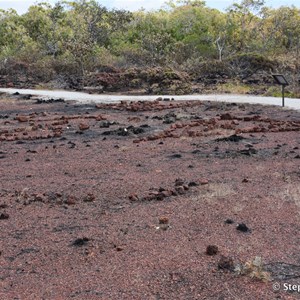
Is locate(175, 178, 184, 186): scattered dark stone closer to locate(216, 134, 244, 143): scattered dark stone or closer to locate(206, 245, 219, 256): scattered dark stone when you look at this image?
locate(206, 245, 219, 256): scattered dark stone

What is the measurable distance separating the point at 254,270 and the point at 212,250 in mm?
553

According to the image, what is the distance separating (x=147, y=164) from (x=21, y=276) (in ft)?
14.6

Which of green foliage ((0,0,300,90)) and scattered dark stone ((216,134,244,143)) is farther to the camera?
green foliage ((0,0,300,90))

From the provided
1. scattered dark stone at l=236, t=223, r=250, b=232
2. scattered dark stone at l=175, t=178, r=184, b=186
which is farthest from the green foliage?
scattered dark stone at l=236, t=223, r=250, b=232

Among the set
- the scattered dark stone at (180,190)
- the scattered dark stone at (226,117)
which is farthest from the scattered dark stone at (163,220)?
the scattered dark stone at (226,117)

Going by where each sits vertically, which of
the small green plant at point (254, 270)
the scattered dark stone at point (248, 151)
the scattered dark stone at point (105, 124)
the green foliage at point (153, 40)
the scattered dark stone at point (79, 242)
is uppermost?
the green foliage at point (153, 40)

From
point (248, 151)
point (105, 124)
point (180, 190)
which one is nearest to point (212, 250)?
point (180, 190)

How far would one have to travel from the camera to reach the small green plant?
4288mm

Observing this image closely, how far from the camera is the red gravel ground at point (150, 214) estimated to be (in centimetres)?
436

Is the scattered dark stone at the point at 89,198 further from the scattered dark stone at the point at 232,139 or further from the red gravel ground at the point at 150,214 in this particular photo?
the scattered dark stone at the point at 232,139

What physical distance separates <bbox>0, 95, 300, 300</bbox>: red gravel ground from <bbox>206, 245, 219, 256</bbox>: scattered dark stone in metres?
0.01

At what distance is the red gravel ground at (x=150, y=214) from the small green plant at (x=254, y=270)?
11 mm

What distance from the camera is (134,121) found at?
1434 cm

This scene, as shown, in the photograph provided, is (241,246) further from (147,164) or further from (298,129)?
(298,129)
